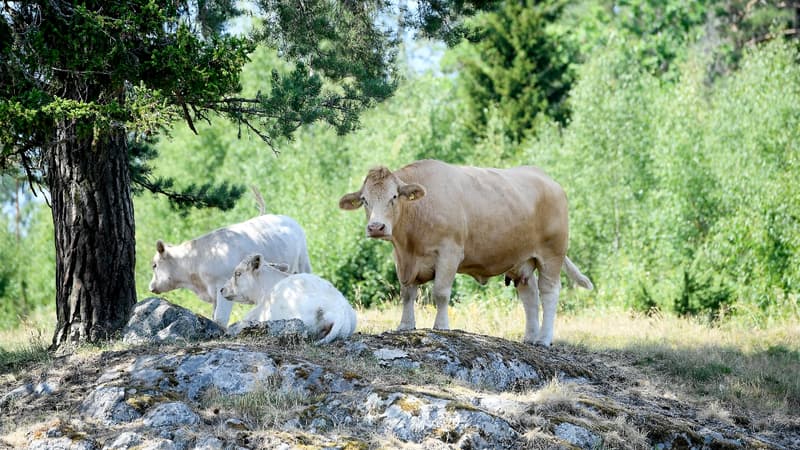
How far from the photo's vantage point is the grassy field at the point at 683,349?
11617 millimetres

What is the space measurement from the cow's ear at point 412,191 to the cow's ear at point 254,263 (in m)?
1.79

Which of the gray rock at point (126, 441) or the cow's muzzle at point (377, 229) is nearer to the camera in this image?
the gray rock at point (126, 441)

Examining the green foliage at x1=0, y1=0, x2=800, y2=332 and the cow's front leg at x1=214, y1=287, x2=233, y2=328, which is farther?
the green foliage at x1=0, y1=0, x2=800, y2=332

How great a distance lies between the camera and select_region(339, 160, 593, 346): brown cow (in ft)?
38.0

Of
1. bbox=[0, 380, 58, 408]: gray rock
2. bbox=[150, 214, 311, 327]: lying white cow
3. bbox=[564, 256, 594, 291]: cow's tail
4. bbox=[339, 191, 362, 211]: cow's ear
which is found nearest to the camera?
bbox=[0, 380, 58, 408]: gray rock

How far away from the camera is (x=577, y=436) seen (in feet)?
26.9

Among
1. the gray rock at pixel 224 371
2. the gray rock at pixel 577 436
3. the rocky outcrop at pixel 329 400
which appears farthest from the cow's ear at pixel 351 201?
the gray rock at pixel 577 436

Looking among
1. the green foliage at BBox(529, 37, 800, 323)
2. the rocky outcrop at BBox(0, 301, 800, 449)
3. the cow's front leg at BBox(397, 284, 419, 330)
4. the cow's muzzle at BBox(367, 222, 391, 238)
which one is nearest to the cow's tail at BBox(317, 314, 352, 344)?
the rocky outcrop at BBox(0, 301, 800, 449)

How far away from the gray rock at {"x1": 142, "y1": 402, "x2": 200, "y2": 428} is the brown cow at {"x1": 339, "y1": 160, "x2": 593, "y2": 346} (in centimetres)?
364

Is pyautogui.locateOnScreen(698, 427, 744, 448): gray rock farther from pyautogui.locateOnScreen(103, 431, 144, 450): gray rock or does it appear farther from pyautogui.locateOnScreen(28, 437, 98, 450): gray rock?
pyautogui.locateOnScreen(28, 437, 98, 450): gray rock

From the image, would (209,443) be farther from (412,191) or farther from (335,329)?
(412,191)

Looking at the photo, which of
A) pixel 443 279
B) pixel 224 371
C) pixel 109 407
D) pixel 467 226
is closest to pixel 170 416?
pixel 109 407

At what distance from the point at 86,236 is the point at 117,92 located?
1.94 meters

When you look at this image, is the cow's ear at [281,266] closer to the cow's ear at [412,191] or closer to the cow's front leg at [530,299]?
the cow's ear at [412,191]
